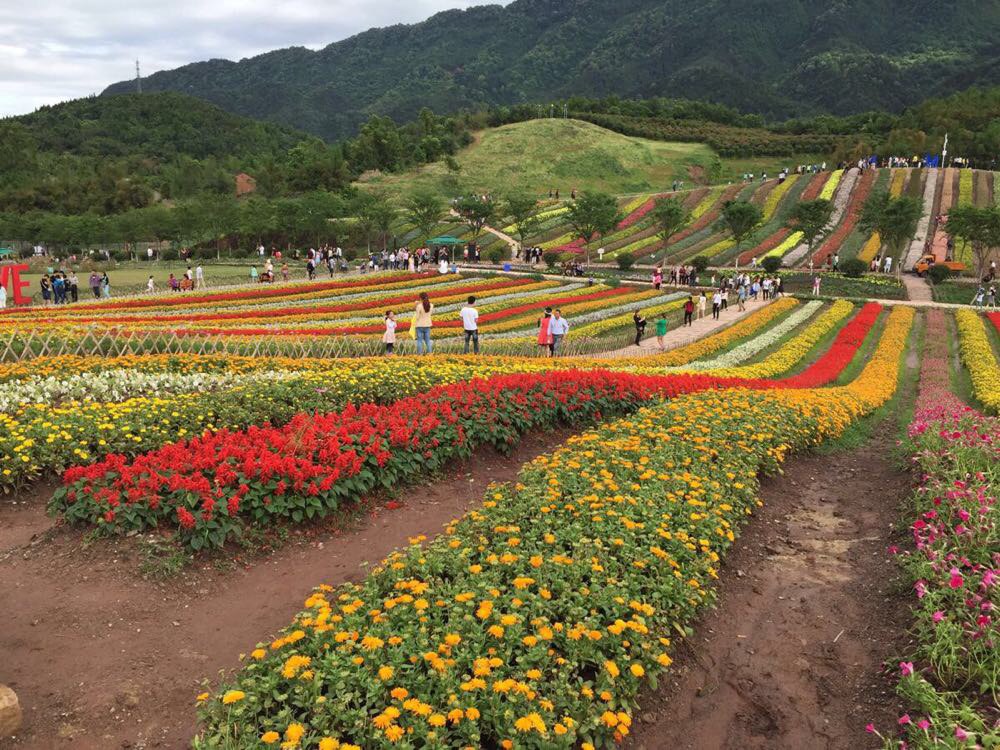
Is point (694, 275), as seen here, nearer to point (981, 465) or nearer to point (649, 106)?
point (981, 465)

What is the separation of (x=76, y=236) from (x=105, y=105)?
310ft

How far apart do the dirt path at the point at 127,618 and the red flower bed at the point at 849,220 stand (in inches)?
2191

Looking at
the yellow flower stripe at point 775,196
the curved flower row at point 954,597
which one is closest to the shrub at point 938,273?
the yellow flower stripe at point 775,196

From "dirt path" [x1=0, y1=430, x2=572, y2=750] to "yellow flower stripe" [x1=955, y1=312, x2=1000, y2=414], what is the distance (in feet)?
50.1

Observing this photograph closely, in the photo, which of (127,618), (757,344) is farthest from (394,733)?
(757,344)

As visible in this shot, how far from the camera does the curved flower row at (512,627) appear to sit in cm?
409

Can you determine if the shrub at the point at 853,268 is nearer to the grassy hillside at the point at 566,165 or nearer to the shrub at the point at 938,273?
the shrub at the point at 938,273

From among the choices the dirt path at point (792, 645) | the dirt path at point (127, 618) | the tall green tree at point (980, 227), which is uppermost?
the tall green tree at point (980, 227)

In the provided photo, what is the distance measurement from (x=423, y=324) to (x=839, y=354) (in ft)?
52.1

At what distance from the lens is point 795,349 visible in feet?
81.7

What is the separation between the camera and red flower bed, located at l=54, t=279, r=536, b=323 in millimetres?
22719

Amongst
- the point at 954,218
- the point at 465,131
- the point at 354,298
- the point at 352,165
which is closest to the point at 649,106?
the point at 465,131

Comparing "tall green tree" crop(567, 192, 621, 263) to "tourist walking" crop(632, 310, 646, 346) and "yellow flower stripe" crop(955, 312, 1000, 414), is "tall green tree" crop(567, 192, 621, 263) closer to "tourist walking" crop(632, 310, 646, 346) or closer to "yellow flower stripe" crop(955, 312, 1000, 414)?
"yellow flower stripe" crop(955, 312, 1000, 414)

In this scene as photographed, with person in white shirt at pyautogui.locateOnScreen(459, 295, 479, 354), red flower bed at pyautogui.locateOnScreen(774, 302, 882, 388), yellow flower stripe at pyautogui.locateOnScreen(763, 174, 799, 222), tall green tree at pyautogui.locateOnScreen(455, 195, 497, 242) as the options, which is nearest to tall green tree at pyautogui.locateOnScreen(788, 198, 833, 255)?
yellow flower stripe at pyautogui.locateOnScreen(763, 174, 799, 222)
